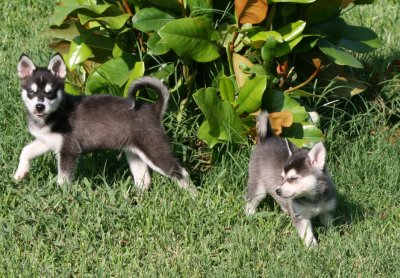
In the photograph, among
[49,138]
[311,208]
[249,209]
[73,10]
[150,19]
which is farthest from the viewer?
[150,19]

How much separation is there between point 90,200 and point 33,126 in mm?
929

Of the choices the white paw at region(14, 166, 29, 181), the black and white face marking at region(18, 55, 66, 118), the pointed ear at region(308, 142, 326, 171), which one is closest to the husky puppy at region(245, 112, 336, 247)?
the pointed ear at region(308, 142, 326, 171)

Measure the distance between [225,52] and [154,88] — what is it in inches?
32.6

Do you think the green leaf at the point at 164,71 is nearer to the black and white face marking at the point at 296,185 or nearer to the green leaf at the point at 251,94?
the green leaf at the point at 251,94

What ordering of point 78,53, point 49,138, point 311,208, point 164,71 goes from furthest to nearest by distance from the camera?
point 78,53 → point 164,71 → point 49,138 → point 311,208

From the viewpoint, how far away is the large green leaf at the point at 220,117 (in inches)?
294

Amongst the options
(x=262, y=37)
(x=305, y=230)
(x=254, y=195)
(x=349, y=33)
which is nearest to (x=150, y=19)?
(x=262, y=37)

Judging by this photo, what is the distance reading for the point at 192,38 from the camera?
7543mm

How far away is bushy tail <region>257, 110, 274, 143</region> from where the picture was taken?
740 centimetres

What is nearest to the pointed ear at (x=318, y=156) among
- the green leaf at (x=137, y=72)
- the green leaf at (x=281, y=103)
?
the green leaf at (x=281, y=103)

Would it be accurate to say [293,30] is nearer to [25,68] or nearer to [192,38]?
[192,38]

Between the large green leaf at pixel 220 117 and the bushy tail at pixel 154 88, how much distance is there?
0.34 metres

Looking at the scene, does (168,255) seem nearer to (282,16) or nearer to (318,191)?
(318,191)

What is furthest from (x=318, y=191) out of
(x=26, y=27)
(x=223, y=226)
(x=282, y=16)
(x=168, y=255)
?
(x=26, y=27)
